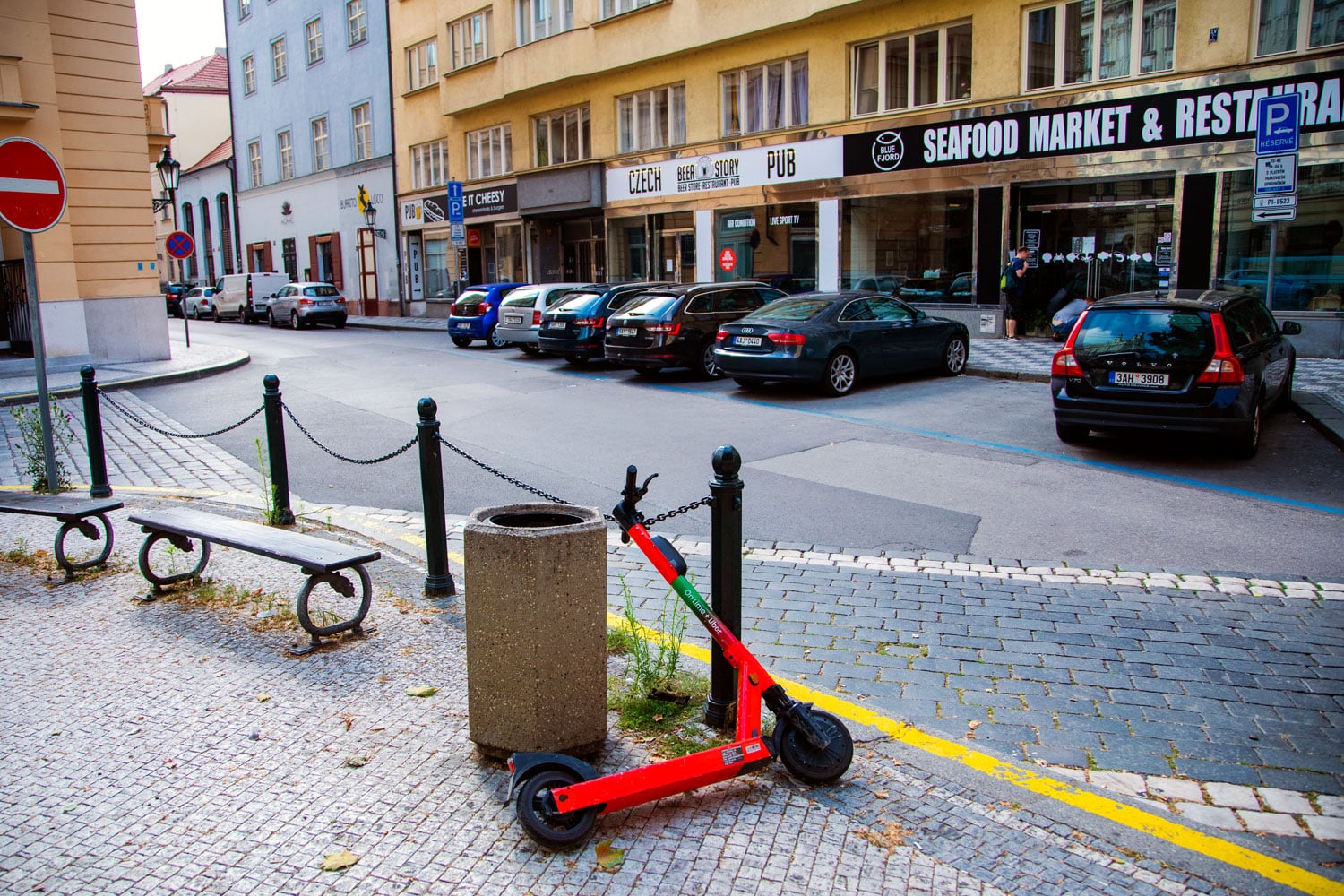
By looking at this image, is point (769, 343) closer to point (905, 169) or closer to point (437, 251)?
point (905, 169)

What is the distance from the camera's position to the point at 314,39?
137 feet

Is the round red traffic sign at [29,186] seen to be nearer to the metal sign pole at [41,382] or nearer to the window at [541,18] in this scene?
the metal sign pole at [41,382]

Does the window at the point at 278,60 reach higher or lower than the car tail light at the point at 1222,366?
higher

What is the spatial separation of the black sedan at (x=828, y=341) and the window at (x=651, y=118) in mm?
13380

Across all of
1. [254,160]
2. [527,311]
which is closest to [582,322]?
[527,311]

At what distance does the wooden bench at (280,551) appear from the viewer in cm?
516

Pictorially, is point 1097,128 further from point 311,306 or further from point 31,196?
point 311,306

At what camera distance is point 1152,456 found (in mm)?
10141

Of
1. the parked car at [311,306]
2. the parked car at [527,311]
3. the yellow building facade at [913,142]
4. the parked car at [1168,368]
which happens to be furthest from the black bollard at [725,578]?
the parked car at [311,306]

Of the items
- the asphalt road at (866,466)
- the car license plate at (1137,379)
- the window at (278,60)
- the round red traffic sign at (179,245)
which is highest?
the window at (278,60)

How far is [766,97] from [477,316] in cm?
865

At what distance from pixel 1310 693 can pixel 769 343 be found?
10.2 m

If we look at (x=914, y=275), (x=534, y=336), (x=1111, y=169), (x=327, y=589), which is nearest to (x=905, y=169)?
(x=914, y=275)

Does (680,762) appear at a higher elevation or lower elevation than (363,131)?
lower
